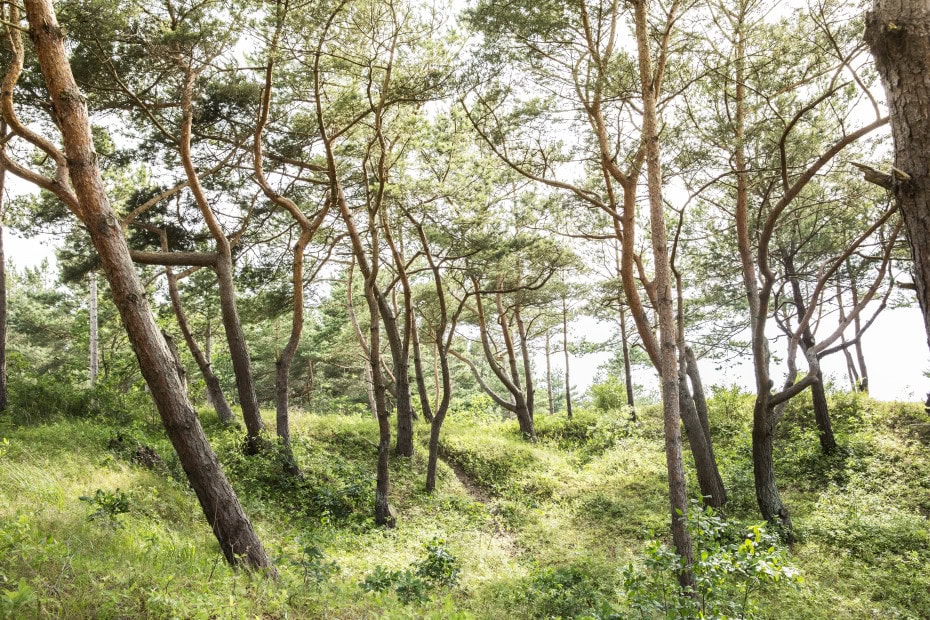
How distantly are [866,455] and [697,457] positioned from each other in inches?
181

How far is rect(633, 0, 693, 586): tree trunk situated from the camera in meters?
5.98

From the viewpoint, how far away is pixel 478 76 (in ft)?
27.6

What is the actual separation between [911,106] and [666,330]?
370 centimetres

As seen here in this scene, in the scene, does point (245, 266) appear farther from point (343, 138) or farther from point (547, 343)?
point (547, 343)

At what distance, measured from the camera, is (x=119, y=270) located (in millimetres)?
4785

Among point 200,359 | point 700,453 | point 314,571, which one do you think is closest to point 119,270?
point 314,571

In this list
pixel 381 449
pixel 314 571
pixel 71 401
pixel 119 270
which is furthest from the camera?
pixel 71 401

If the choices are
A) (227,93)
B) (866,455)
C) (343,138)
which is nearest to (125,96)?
(227,93)

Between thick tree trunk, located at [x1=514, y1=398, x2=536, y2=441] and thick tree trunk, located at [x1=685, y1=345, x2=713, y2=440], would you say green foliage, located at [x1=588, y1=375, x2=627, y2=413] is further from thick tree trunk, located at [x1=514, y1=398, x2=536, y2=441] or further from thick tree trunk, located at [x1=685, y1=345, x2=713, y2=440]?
thick tree trunk, located at [x1=685, y1=345, x2=713, y2=440]

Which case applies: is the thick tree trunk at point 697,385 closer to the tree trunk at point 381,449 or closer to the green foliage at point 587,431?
the green foliage at point 587,431

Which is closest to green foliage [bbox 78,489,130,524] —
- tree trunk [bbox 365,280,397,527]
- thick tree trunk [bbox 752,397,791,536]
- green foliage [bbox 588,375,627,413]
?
tree trunk [bbox 365,280,397,527]

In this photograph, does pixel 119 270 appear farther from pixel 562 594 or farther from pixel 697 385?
pixel 697 385

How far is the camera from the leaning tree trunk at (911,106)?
2.80 meters

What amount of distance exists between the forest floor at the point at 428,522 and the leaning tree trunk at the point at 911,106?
9.81 feet
